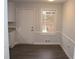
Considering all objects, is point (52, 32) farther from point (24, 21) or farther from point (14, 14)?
point (14, 14)

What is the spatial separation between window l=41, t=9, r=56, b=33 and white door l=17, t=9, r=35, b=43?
2.18ft

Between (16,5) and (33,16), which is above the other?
(16,5)

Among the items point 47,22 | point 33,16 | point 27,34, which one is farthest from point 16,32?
point 47,22

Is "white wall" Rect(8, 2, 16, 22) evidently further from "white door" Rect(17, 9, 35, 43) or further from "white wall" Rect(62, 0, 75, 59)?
"white wall" Rect(62, 0, 75, 59)

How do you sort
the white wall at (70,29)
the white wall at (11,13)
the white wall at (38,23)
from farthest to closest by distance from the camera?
the white wall at (38,23) < the white wall at (11,13) < the white wall at (70,29)

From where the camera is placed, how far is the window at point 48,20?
8141 mm

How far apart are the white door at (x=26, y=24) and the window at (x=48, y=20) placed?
67 cm

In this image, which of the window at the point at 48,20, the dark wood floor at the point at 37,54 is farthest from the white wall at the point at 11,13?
the dark wood floor at the point at 37,54

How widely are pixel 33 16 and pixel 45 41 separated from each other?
5.57 ft

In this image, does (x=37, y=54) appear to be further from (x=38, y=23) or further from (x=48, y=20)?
(x=48, y=20)

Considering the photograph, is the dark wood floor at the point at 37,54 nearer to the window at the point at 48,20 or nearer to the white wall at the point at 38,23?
the white wall at the point at 38,23

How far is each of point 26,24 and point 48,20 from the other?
1.37 metres

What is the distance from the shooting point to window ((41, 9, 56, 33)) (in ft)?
26.7
